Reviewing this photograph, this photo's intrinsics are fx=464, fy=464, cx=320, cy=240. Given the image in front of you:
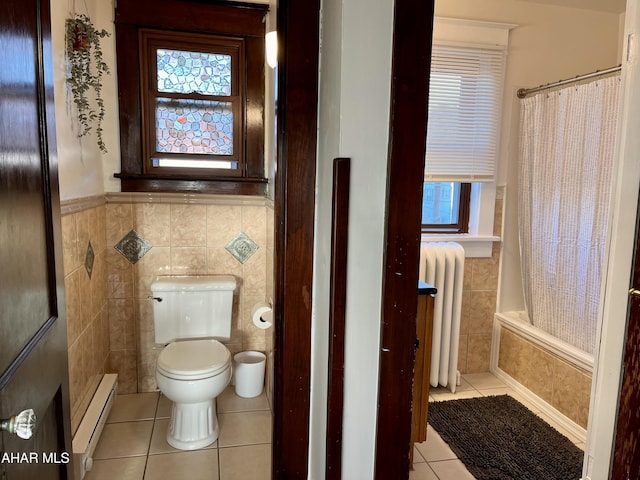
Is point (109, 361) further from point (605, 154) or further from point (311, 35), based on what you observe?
point (605, 154)

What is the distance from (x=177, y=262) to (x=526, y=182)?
2.20 metres

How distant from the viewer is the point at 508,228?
119 inches

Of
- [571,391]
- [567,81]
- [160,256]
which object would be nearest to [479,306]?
[571,391]

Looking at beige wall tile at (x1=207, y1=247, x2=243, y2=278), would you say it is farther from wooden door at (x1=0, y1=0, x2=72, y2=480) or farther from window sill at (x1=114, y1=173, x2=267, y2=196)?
wooden door at (x1=0, y1=0, x2=72, y2=480)

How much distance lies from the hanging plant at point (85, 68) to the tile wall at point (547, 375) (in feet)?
8.98

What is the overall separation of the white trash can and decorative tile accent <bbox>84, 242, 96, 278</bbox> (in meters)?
1.02

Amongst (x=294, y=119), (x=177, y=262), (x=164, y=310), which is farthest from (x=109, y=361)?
(x=294, y=119)

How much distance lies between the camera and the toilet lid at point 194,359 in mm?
2242

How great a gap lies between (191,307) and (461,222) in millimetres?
1805

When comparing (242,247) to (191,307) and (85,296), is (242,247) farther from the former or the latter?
(85,296)

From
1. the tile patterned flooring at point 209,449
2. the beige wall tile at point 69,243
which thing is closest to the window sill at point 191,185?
the beige wall tile at point 69,243

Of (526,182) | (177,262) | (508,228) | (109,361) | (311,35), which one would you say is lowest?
(109,361)

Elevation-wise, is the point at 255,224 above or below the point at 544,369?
above

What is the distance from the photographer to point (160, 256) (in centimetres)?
281
